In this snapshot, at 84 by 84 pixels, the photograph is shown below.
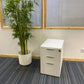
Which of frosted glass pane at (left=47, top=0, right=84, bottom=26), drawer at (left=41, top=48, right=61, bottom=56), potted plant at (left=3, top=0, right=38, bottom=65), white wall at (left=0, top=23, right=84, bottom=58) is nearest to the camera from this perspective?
drawer at (left=41, top=48, right=61, bottom=56)

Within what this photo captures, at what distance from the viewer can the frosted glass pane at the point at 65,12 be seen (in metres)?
1.98

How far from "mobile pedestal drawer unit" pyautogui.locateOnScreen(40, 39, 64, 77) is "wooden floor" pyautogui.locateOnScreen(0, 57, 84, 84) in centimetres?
12

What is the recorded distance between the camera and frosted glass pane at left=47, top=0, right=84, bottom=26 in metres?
1.98

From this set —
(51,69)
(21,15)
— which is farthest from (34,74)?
(21,15)

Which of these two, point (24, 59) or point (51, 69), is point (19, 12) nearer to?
point (24, 59)

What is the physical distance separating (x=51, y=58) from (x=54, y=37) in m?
0.73

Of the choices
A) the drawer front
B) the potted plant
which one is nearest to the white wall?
the potted plant

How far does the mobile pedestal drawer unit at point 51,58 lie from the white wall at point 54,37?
0.60 metres

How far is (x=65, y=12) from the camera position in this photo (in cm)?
204

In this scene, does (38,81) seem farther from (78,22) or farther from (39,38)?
(78,22)

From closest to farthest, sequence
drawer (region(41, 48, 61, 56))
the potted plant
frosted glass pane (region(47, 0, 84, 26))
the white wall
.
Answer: drawer (region(41, 48, 61, 56)), the potted plant, frosted glass pane (region(47, 0, 84, 26)), the white wall

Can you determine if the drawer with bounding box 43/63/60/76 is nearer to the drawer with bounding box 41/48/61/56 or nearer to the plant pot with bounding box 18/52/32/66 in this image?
the drawer with bounding box 41/48/61/56

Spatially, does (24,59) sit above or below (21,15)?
below

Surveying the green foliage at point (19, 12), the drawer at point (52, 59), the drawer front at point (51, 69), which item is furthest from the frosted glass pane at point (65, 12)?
the drawer front at point (51, 69)
